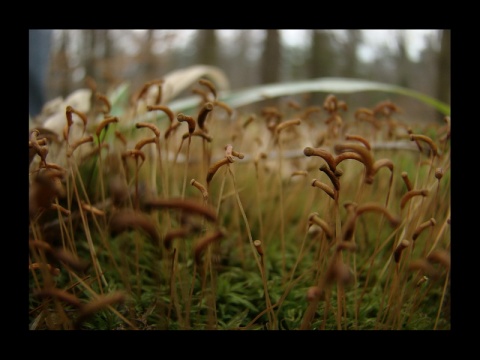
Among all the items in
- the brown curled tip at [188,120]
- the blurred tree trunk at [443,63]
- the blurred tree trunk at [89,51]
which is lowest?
the brown curled tip at [188,120]

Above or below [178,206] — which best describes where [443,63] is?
above

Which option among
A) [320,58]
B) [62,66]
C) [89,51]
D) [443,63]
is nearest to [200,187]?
[443,63]

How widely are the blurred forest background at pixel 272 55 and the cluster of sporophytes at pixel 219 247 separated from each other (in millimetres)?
3075

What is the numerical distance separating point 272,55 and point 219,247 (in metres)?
4.37

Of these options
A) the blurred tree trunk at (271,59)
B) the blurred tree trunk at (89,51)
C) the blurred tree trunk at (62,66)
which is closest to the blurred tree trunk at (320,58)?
the blurred tree trunk at (271,59)

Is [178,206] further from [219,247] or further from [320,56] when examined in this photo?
[320,56]

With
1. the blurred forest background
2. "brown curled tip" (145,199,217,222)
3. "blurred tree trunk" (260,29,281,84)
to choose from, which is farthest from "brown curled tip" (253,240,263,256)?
"blurred tree trunk" (260,29,281,84)

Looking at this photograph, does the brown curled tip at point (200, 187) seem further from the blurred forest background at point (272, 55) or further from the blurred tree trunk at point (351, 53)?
the blurred tree trunk at point (351, 53)

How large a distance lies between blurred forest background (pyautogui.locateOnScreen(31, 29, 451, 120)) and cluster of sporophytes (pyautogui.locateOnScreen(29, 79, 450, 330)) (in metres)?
3.07

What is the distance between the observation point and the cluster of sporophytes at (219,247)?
18.5 inches

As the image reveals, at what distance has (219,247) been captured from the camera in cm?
67
